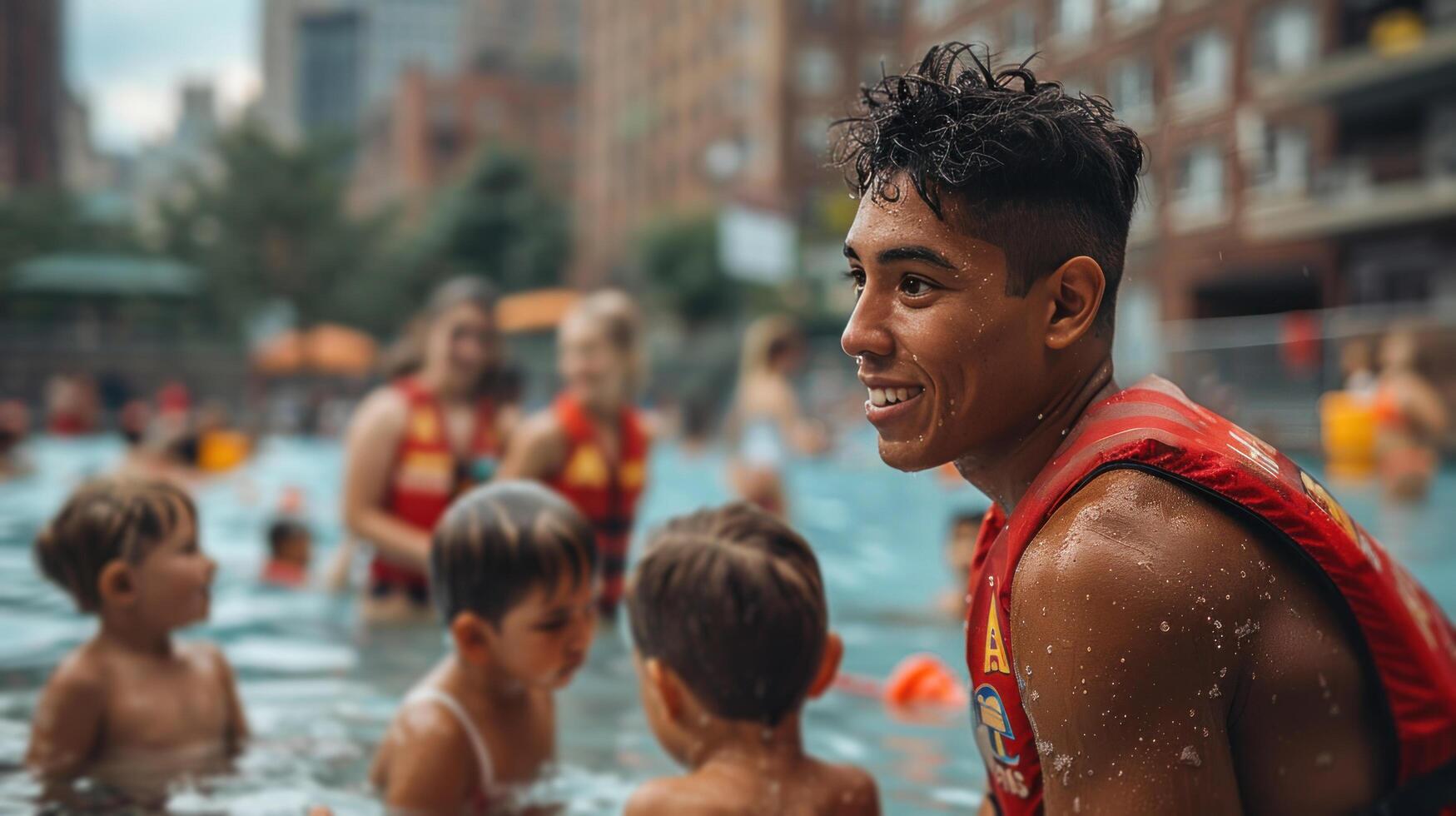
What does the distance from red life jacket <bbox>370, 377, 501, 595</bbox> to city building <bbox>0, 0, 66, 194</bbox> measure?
63.4 ft

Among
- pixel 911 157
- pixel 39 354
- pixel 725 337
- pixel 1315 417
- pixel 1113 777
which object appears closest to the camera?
pixel 1113 777

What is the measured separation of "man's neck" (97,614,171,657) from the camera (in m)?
3.54

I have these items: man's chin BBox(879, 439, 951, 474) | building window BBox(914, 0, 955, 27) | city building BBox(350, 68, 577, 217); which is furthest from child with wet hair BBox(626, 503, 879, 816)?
city building BBox(350, 68, 577, 217)

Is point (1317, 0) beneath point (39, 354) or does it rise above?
above

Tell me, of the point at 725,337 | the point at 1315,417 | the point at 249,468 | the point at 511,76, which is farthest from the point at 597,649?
the point at 511,76

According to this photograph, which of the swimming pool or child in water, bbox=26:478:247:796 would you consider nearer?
child in water, bbox=26:478:247:796

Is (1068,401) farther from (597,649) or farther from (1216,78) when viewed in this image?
(597,649)

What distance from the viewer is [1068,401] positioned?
72.1 inches

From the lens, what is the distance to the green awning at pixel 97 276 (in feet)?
102

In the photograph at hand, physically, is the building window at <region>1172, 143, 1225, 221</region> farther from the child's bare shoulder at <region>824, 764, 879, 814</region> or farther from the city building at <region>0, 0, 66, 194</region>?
the city building at <region>0, 0, 66, 194</region>

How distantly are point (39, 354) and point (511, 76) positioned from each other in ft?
180

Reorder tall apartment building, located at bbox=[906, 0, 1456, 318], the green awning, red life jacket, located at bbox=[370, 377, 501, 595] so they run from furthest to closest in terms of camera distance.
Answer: the green awning, tall apartment building, located at bbox=[906, 0, 1456, 318], red life jacket, located at bbox=[370, 377, 501, 595]

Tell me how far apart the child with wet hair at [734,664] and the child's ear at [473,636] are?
55 centimetres

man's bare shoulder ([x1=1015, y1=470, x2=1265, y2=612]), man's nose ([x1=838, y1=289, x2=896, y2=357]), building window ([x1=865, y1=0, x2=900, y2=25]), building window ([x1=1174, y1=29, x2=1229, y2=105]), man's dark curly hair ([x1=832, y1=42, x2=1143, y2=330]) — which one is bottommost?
man's bare shoulder ([x1=1015, y1=470, x2=1265, y2=612])
